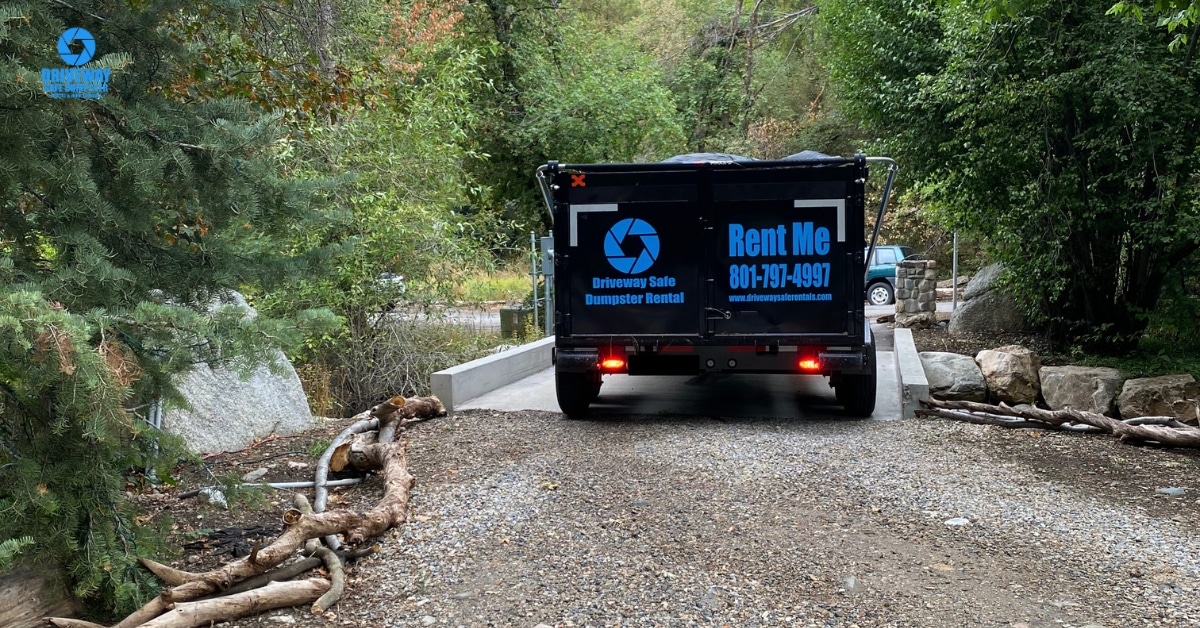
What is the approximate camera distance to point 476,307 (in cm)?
1483

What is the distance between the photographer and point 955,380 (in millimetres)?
10781

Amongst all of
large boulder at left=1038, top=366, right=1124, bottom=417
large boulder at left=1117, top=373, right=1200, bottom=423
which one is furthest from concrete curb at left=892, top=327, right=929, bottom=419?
A: large boulder at left=1117, top=373, right=1200, bottom=423

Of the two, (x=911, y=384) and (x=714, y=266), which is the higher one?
(x=714, y=266)

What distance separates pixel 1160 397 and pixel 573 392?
7.31m

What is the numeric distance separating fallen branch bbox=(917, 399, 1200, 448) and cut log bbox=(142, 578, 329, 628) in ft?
21.4

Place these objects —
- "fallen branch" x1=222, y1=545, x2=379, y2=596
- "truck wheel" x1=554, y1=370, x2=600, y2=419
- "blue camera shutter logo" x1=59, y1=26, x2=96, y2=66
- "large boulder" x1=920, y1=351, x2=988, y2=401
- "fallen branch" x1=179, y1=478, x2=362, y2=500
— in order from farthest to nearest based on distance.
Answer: "large boulder" x1=920, y1=351, x2=988, y2=401 < "truck wheel" x1=554, y1=370, x2=600, y2=419 < "fallen branch" x1=179, y1=478, x2=362, y2=500 < "fallen branch" x1=222, y1=545, x2=379, y2=596 < "blue camera shutter logo" x1=59, y1=26, x2=96, y2=66

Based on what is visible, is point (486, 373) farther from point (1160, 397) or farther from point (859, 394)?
point (1160, 397)

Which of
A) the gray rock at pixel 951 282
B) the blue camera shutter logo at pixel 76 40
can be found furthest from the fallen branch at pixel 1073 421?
the gray rock at pixel 951 282

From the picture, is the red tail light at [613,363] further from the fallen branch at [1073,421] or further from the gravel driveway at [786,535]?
the fallen branch at [1073,421]

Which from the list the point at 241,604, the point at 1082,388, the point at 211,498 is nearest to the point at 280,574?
the point at 241,604

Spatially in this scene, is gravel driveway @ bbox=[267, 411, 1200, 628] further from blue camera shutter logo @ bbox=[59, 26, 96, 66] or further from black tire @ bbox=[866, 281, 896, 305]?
black tire @ bbox=[866, 281, 896, 305]

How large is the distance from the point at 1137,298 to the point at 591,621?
38.0 feet

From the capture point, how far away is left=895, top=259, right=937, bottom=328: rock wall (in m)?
19.0

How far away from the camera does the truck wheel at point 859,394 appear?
8.69 m
